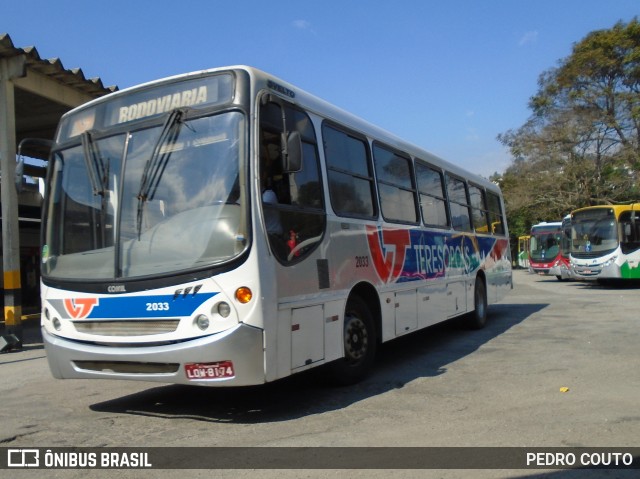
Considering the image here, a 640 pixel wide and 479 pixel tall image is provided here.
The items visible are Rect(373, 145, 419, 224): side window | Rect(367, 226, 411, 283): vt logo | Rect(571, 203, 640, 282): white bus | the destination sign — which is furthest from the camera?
Rect(571, 203, 640, 282): white bus

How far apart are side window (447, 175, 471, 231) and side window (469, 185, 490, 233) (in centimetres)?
40

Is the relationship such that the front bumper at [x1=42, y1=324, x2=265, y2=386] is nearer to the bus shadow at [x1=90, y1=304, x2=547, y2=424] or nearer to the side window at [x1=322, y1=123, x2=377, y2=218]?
the bus shadow at [x1=90, y1=304, x2=547, y2=424]

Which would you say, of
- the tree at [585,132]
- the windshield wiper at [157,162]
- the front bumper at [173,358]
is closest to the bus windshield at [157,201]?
the windshield wiper at [157,162]

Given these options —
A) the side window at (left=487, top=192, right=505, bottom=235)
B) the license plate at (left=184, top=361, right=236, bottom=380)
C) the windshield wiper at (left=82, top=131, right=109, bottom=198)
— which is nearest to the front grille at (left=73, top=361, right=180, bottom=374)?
the license plate at (left=184, top=361, right=236, bottom=380)

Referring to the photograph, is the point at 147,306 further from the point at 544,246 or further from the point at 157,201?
the point at 544,246

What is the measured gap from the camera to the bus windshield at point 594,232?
2295 cm

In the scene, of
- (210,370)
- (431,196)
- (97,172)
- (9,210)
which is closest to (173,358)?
(210,370)

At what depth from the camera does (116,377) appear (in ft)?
18.1

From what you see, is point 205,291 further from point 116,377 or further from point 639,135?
point 639,135

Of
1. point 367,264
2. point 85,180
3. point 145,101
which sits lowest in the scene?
point 367,264

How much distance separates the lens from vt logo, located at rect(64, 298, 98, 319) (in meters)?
5.61

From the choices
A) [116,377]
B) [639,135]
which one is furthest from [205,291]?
[639,135]

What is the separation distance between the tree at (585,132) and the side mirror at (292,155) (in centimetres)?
3371

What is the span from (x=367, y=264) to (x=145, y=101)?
3075 mm
